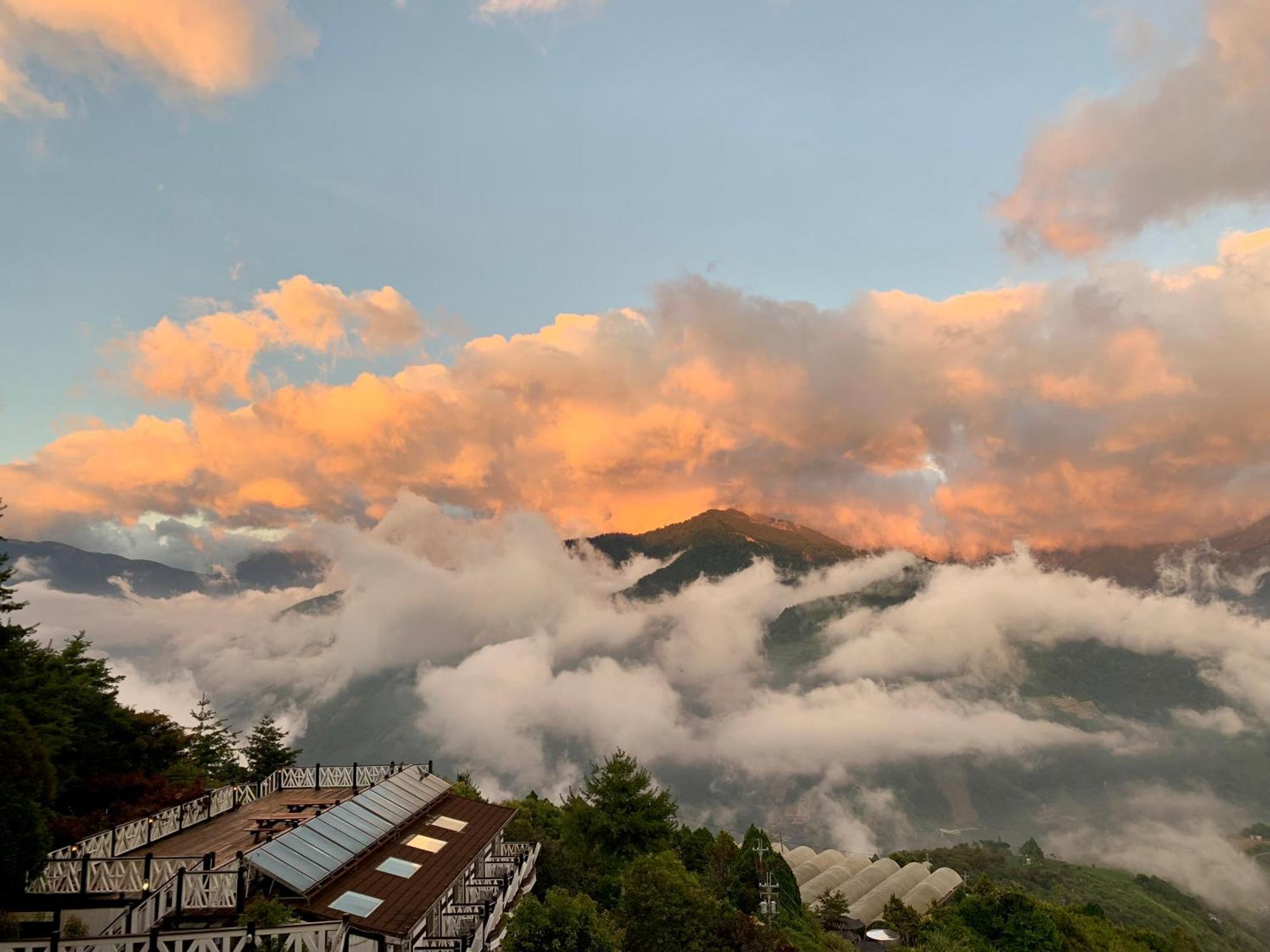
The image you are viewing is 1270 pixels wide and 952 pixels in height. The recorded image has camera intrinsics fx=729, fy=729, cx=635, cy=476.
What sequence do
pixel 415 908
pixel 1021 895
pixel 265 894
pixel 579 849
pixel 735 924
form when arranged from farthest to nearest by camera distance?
pixel 1021 895
pixel 579 849
pixel 735 924
pixel 415 908
pixel 265 894

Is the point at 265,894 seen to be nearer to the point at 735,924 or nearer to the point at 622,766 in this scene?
the point at 735,924

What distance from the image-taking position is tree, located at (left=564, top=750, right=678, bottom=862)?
53438 mm

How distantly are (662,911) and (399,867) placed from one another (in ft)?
41.8

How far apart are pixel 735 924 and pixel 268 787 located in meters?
26.8

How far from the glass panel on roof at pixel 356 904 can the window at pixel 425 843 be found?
6803 mm

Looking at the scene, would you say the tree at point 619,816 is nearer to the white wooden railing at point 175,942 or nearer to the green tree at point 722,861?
the green tree at point 722,861

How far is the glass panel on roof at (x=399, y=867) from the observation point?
27828 millimetres

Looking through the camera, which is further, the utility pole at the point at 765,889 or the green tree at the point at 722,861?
the green tree at the point at 722,861

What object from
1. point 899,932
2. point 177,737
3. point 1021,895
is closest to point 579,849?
point 177,737

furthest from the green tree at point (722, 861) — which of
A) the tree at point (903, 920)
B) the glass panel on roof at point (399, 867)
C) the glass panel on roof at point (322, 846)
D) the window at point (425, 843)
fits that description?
the glass panel on roof at point (322, 846)

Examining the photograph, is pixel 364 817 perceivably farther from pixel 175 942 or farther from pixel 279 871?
pixel 175 942

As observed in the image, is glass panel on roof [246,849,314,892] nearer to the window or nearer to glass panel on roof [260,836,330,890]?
glass panel on roof [260,836,330,890]

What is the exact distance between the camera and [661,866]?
3600cm

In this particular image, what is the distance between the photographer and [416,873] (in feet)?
93.1
